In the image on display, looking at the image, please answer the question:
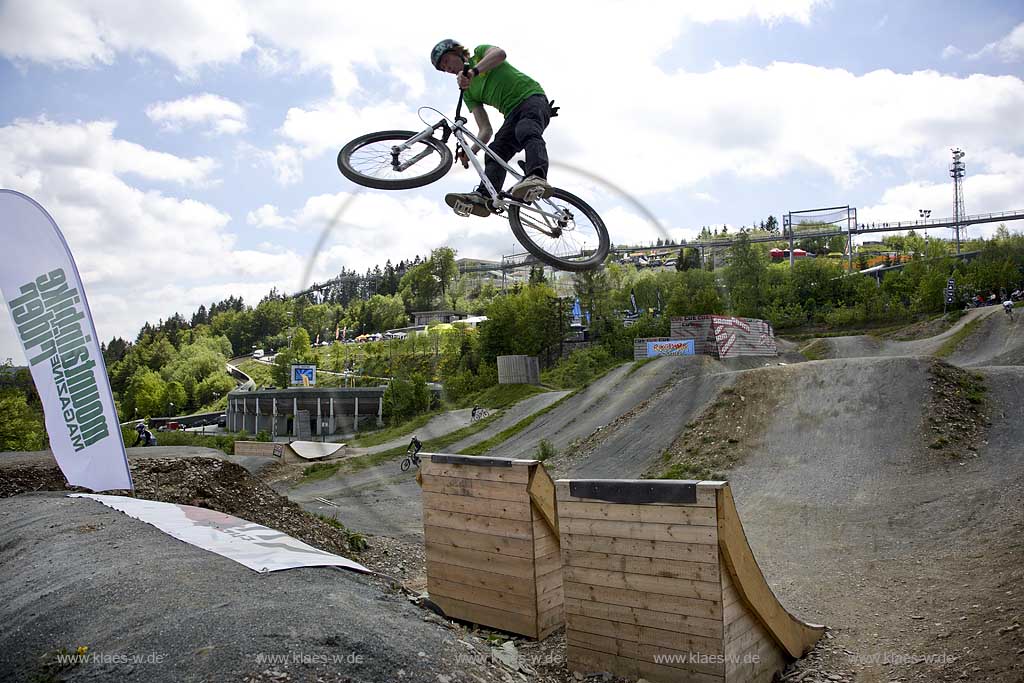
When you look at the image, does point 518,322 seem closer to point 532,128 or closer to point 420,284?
point 420,284

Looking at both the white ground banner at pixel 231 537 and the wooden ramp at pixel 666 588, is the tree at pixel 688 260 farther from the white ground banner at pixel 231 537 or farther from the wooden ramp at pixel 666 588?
the white ground banner at pixel 231 537

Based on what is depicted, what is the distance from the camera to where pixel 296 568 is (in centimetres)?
623

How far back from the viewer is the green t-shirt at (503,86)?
8336 mm

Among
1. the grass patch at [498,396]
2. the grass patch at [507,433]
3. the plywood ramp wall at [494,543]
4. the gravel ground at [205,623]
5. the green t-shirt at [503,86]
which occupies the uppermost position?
the green t-shirt at [503,86]

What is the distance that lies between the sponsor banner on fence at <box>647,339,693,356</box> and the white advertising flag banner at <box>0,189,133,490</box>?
35.7m

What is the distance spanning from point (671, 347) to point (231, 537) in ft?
126

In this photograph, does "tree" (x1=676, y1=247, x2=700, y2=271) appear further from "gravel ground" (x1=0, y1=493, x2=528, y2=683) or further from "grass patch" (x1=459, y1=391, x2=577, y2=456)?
"gravel ground" (x1=0, y1=493, x2=528, y2=683)

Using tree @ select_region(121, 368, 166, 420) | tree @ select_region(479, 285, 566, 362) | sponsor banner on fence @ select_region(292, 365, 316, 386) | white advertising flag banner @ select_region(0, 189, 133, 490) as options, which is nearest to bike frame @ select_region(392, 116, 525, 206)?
white advertising flag banner @ select_region(0, 189, 133, 490)

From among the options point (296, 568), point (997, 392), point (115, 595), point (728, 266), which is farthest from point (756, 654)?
point (728, 266)

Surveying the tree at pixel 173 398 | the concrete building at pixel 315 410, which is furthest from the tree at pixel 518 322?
the tree at pixel 173 398

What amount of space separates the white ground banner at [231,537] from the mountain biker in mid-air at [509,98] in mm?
4583

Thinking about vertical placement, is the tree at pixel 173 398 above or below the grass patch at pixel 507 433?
below

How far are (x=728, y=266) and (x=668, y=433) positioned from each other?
19.8 m

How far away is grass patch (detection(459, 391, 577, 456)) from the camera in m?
30.3
